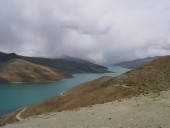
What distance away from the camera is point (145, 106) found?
27500mm

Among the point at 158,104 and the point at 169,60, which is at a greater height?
the point at 169,60

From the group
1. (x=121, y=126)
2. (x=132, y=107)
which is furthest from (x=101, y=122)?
(x=132, y=107)

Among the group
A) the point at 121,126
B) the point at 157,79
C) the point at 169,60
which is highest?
the point at 169,60

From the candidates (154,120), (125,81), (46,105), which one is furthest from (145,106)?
(46,105)

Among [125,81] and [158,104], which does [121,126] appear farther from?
[125,81]

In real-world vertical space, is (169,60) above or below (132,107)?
above

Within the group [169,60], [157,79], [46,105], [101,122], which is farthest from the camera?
[46,105]

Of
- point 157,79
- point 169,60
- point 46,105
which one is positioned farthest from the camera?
point 46,105

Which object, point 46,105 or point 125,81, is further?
point 46,105

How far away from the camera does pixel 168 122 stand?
833 inches

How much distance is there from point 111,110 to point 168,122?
6.52m

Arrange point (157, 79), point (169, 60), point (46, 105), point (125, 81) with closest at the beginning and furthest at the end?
point (157, 79), point (125, 81), point (169, 60), point (46, 105)

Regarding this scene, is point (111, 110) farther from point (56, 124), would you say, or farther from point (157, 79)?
point (157, 79)

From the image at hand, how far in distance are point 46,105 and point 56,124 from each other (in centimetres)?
4070
